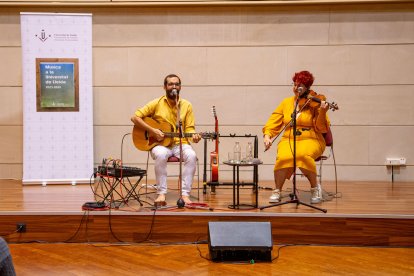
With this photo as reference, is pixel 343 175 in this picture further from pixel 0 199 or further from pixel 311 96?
pixel 0 199

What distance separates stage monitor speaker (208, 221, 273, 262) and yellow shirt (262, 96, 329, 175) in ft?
3.55

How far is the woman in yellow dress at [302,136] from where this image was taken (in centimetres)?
461

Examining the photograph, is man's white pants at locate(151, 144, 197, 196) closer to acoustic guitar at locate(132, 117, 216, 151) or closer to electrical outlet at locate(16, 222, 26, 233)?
acoustic guitar at locate(132, 117, 216, 151)

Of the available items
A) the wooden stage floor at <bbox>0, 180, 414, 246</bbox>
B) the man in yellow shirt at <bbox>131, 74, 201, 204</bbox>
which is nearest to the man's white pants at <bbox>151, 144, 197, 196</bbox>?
the man in yellow shirt at <bbox>131, 74, 201, 204</bbox>

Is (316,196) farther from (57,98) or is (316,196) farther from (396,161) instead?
(57,98)

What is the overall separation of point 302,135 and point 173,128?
1172 mm

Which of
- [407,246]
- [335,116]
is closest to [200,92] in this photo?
[335,116]

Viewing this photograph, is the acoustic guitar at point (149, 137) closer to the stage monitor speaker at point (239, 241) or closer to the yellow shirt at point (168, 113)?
the yellow shirt at point (168, 113)

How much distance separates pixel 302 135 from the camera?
15.7 ft

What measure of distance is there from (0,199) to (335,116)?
3903 millimetres

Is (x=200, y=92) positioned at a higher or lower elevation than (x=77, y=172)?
higher

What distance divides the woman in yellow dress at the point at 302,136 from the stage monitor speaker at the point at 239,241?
3.36ft

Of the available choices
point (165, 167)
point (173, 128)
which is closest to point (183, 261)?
point (165, 167)

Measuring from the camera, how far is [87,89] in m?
5.91
